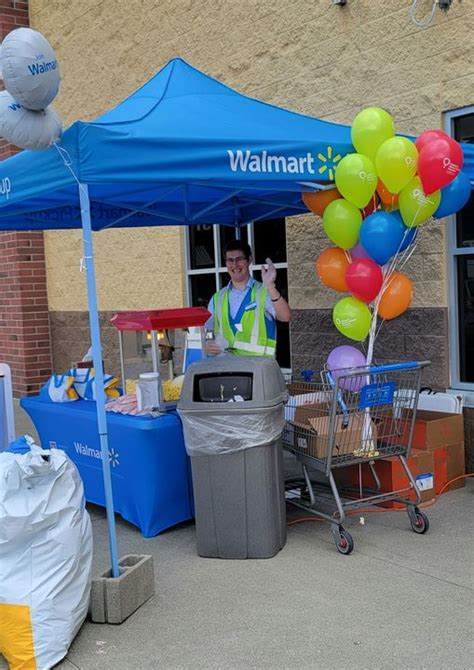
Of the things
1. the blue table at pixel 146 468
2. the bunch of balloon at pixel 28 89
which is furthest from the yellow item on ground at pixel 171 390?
the bunch of balloon at pixel 28 89

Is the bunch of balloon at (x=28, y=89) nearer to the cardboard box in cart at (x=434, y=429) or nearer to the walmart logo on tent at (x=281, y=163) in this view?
the walmart logo on tent at (x=281, y=163)

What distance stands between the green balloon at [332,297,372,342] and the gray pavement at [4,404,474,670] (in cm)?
128

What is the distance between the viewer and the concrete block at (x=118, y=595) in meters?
3.72

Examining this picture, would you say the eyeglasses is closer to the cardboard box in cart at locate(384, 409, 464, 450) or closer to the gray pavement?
the cardboard box in cart at locate(384, 409, 464, 450)

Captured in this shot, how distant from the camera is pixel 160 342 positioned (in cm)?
523

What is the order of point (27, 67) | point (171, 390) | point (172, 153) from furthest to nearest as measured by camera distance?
point (171, 390), point (172, 153), point (27, 67)

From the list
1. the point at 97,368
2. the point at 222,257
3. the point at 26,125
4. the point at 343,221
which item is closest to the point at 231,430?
the point at 97,368

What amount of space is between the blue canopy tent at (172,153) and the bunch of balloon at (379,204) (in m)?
0.18

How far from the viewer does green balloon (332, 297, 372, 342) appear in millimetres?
4961

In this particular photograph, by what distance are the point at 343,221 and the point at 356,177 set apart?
317 mm

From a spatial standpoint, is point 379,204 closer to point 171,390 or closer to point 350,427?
point 350,427

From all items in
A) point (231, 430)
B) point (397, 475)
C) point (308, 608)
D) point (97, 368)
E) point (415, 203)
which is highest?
point (415, 203)

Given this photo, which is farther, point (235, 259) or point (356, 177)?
point (235, 259)

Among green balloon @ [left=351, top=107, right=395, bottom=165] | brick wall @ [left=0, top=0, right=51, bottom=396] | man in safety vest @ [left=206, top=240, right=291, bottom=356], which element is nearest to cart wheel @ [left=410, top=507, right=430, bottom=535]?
man in safety vest @ [left=206, top=240, right=291, bottom=356]
